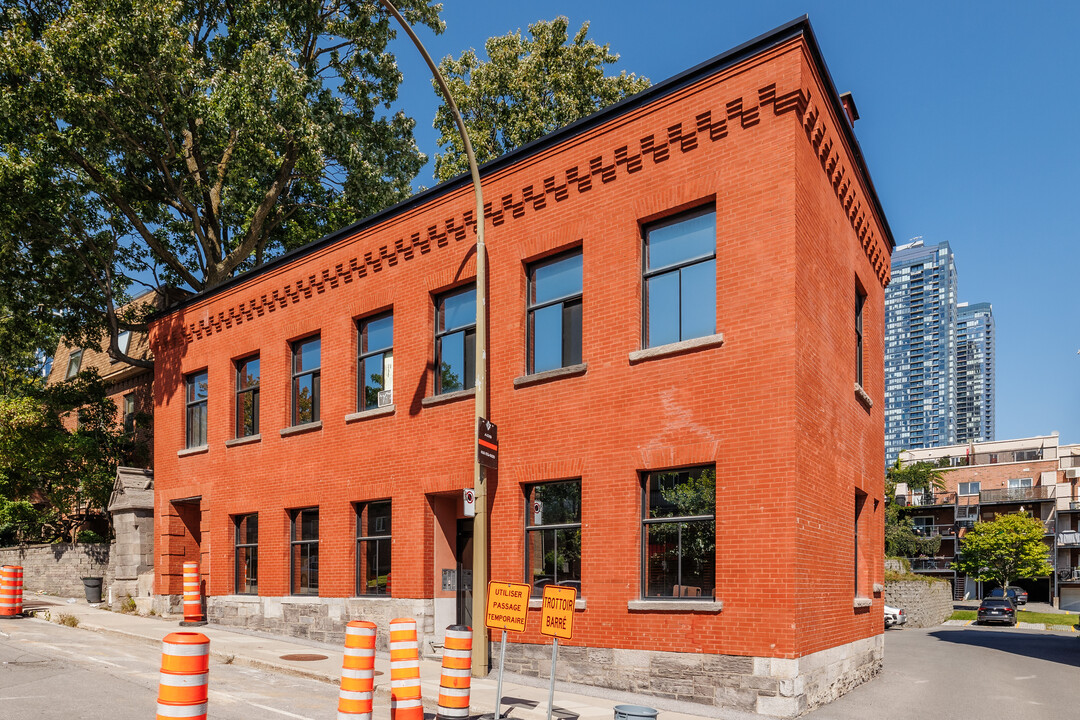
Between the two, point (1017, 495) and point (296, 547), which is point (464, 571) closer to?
point (296, 547)

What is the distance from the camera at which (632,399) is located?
45.6 feet

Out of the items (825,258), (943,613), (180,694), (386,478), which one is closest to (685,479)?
(825,258)

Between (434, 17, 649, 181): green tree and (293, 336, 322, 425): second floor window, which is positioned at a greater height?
(434, 17, 649, 181): green tree

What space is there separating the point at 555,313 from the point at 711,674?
6.50 metres

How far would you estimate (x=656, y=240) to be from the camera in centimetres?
1437

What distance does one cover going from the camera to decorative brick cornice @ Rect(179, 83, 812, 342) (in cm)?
1310

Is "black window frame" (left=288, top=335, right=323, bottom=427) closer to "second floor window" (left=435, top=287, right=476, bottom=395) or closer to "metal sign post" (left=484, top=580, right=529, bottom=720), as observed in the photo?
"second floor window" (left=435, top=287, right=476, bottom=395)

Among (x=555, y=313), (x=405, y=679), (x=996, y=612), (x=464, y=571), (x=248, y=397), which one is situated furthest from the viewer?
(x=996, y=612)

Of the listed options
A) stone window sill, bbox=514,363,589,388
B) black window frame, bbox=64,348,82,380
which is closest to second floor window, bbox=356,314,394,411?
stone window sill, bbox=514,363,589,388

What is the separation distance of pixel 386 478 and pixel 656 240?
7470 millimetres

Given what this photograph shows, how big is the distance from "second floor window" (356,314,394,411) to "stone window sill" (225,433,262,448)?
3.58 metres

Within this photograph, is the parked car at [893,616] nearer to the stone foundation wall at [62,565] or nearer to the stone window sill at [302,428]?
the stone window sill at [302,428]

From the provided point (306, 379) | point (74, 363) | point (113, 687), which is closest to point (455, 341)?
point (306, 379)

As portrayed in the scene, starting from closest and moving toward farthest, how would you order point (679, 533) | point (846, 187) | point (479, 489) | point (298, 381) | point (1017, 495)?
point (679, 533) → point (479, 489) → point (846, 187) → point (298, 381) → point (1017, 495)
